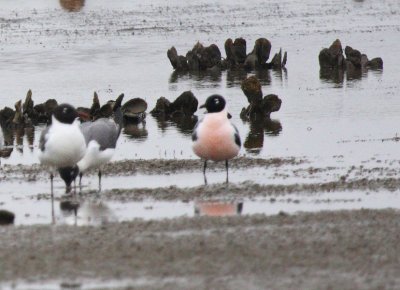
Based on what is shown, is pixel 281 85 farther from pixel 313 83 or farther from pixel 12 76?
pixel 12 76

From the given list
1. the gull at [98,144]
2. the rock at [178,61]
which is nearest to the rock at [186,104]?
the gull at [98,144]

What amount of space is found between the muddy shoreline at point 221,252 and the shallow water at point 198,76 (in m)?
1.26

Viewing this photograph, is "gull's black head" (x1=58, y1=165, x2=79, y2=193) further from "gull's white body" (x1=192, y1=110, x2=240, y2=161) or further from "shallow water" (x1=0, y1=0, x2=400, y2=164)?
"shallow water" (x1=0, y1=0, x2=400, y2=164)

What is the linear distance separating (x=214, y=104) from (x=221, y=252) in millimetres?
5876

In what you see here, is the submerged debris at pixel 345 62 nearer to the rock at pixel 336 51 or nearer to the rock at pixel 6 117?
the rock at pixel 336 51

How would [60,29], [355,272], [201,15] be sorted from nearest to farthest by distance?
[355,272], [60,29], [201,15]

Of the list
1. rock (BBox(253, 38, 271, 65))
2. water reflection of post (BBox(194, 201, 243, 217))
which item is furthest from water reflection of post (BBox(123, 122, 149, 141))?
rock (BBox(253, 38, 271, 65))

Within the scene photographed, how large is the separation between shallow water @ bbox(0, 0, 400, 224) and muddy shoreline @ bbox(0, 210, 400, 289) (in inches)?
49.8

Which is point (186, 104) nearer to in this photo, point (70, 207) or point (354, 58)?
point (354, 58)

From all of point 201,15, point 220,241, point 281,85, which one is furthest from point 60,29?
point 220,241

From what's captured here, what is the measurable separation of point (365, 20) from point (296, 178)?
29665mm

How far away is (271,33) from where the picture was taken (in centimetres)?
4138

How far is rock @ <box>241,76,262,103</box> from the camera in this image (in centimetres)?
2411

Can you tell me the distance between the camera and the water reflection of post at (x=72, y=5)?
172ft
